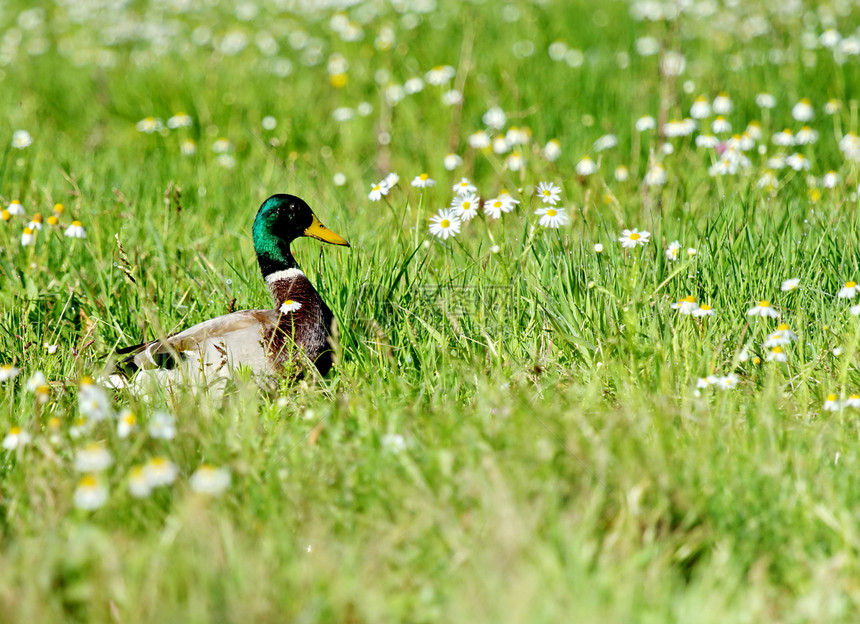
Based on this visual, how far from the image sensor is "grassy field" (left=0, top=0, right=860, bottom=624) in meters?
1.97

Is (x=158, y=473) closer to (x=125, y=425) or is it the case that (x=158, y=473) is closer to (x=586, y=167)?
(x=125, y=425)

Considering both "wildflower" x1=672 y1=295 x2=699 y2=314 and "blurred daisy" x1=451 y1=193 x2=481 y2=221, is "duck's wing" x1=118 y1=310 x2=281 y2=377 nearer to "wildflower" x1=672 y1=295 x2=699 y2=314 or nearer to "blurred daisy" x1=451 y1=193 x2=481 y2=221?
"blurred daisy" x1=451 y1=193 x2=481 y2=221

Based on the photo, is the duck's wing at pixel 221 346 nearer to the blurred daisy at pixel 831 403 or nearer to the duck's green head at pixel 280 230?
the duck's green head at pixel 280 230

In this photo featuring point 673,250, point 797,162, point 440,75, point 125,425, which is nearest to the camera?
point 125,425

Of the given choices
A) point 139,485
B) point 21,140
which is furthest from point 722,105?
point 139,485

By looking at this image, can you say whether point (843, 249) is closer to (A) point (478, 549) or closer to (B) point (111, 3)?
(A) point (478, 549)

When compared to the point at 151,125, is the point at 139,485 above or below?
below

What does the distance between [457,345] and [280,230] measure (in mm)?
964

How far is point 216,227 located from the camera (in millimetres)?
4551

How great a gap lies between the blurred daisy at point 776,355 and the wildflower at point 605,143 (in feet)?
7.91

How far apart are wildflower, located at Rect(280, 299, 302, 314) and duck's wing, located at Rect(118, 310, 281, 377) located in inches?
1.4

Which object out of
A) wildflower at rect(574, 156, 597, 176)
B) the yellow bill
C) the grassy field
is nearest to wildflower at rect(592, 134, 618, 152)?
the grassy field

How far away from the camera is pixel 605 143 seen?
517cm

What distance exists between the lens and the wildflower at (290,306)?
3404 mm
